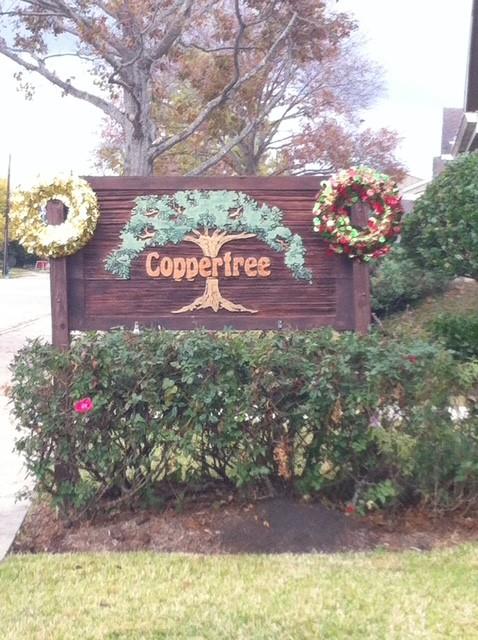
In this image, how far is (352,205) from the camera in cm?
509

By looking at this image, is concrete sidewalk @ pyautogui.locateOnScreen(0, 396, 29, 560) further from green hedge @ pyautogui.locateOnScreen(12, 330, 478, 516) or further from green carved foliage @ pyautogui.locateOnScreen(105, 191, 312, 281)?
green carved foliage @ pyautogui.locateOnScreen(105, 191, 312, 281)

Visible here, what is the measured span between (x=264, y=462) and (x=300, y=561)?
2.19ft

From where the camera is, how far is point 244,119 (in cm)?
2245

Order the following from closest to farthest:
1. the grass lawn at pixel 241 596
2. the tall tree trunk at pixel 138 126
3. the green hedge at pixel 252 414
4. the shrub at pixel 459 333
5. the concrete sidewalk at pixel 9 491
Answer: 1. the grass lawn at pixel 241 596
2. the green hedge at pixel 252 414
3. the concrete sidewalk at pixel 9 491
4. the shrub at pixel 459 333
5. the tall tree trunk at pixel 138 126

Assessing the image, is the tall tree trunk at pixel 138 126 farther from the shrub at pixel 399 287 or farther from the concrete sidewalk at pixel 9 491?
the concrete sidewalk at pixel 9 491

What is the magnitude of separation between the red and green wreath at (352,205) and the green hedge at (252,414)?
578 millimetres

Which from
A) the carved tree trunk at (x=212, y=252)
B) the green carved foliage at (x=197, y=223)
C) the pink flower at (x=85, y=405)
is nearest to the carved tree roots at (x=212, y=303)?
the carved tree trunk at (x=212, y=252)

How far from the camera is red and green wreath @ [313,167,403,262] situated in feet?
16.4

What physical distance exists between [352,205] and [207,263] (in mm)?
971

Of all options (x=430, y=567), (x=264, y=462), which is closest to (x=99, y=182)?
(x=264, y=462)

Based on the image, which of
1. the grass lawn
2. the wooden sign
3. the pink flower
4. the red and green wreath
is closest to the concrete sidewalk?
the grass lawn

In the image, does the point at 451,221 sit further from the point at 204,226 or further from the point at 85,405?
the point at 85,405

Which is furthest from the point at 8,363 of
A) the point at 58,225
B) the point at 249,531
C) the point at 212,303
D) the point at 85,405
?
the point at 249,531

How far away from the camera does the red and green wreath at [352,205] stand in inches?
197
